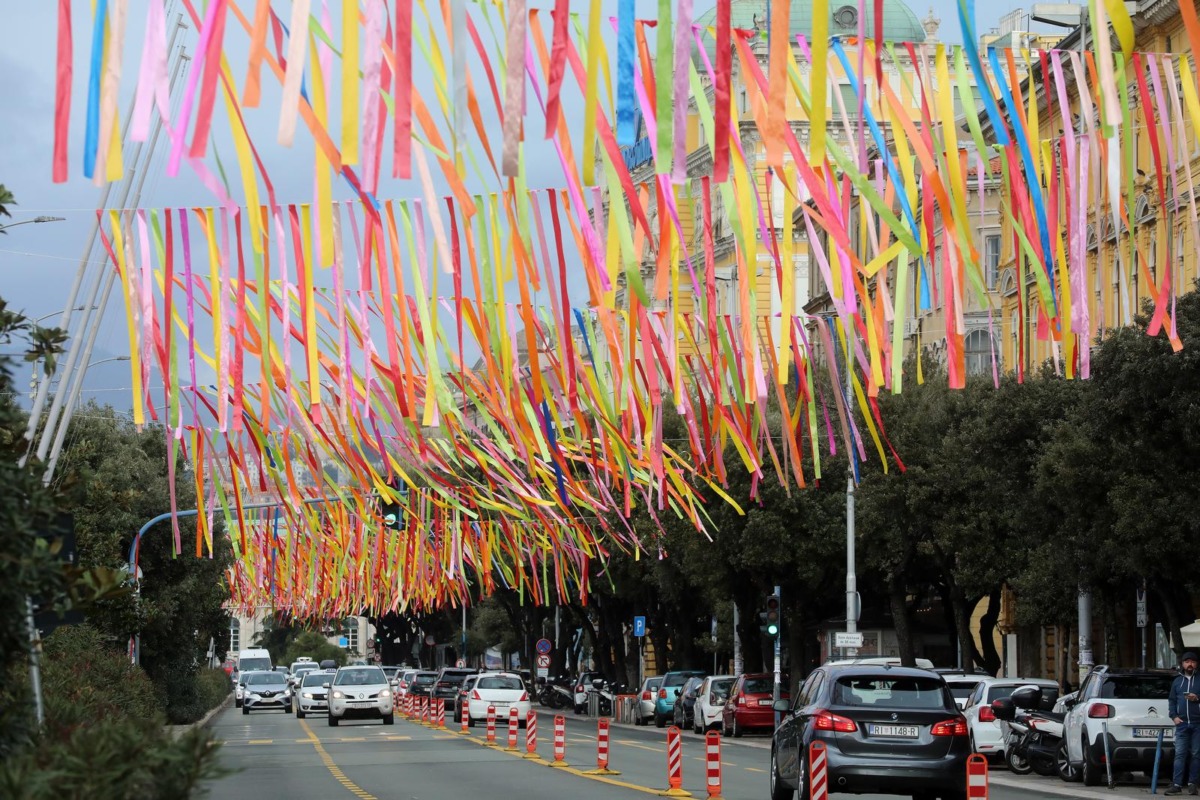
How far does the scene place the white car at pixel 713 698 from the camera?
144ft

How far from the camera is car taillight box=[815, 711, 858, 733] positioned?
55.3ft

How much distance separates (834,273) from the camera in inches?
610

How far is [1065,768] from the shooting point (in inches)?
950

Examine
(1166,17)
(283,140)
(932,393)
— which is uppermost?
(1166,17)

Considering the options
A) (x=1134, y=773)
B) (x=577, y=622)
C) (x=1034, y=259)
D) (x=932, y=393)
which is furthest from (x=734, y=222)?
(x=577, y=622)

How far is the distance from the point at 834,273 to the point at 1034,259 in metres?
2.63

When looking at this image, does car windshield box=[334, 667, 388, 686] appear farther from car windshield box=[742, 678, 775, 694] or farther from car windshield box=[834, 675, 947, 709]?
car windshield box=[834, 675, 947, 709]

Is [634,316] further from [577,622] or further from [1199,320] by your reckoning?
[577,622]

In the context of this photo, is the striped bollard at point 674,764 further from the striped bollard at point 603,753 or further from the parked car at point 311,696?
the parked car at point 311,696

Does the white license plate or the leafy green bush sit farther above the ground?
the white license plate

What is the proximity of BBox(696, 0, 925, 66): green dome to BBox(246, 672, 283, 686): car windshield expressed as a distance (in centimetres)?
2813

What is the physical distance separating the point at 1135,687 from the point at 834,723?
725 centimetres

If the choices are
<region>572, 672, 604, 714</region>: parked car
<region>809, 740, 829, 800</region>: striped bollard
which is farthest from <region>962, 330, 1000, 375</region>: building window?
<region>809, 740, 829, 800</region>: striped bollard

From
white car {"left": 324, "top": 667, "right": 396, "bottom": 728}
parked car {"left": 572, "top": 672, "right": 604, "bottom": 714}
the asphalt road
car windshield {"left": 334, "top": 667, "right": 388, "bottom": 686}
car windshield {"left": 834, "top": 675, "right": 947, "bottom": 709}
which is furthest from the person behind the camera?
parked car {"left": 572, "top": 672, "right": 604, "bottom": 714}
